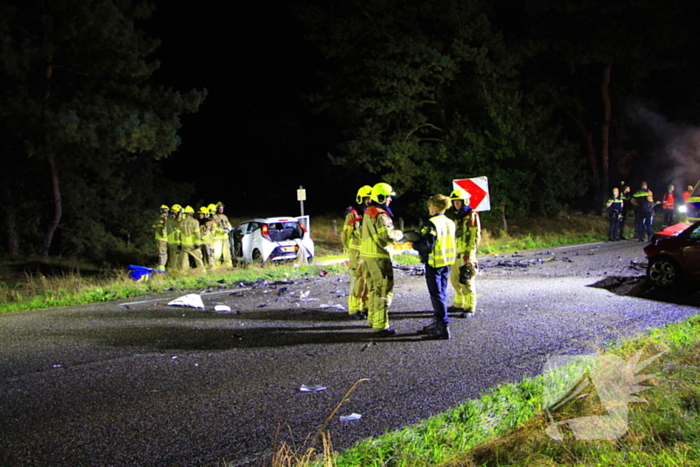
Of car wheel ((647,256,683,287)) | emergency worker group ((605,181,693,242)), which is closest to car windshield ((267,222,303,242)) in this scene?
car wheel ((647,256,683,287))

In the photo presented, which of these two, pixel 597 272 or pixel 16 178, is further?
pixel 16 178

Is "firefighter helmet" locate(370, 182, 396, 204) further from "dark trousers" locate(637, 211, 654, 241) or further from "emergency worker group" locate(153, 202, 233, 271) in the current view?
"dark trousers" locate(637, 211, 654, 241)

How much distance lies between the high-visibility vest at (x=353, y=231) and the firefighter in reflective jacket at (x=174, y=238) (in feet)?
29.3

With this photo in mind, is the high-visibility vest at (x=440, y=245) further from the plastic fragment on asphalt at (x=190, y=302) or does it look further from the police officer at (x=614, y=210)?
the police officer at (x=614, y=210)

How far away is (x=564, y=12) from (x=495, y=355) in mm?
29764

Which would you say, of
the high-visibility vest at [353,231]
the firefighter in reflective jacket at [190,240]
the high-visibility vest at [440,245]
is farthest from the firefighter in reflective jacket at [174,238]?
the high-visibility vest at [440,245]

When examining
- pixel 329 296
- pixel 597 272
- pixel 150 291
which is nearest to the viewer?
pixel 329 296

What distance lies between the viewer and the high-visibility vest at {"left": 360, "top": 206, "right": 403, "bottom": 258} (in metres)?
7.38

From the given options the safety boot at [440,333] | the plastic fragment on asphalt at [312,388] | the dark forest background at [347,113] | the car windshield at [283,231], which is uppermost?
the dark forest background at [347,113]

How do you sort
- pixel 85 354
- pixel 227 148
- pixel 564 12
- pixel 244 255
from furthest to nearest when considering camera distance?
A: pixel 227 148, pixel 564 12, pixel 244 255, pixel 85 354

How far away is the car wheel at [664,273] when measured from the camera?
10.2 m

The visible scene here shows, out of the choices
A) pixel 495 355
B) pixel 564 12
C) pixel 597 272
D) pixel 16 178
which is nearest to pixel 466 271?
pixel 495 355

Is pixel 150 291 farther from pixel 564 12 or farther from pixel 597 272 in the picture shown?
pixel 564 12

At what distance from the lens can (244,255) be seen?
17.7 m
